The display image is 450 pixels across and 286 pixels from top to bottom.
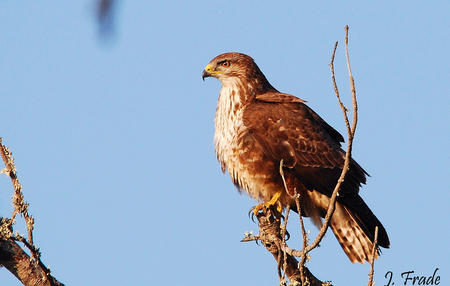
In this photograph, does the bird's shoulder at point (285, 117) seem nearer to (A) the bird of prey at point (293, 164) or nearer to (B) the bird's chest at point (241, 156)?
(A) the bird of prey at point (293, 164)

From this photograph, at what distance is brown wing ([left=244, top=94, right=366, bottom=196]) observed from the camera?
6113 millimetres

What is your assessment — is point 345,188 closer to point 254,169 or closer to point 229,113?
Result: point 254,169

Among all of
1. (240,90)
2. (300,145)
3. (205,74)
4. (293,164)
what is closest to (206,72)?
(205,74)

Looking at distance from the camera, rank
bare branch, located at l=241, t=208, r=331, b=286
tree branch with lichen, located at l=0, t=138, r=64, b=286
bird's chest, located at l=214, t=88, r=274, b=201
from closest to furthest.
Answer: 1. tree branch with lichen, located at l=0, t=138, r=64, b=286
2. bare branch, located at l=241, t=208, r=331, b=286
3. bird's chest, located at l=214, t=88, r=274, b=201

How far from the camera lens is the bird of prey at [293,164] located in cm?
608

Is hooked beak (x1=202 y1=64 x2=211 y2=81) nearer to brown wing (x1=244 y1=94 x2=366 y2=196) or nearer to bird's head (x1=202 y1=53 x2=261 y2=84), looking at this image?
bird's head (x1=202 y1=53 x2=261 y2=84)

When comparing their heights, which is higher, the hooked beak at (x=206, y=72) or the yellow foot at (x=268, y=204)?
the hooked beak at (x=206, y=72)

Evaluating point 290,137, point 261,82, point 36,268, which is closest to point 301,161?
point 290,137

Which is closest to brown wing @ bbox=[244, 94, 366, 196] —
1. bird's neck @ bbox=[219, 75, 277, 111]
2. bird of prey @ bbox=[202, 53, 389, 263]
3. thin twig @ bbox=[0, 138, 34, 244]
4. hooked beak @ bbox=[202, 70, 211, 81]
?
bird of prey @ bbox=[202, 53, 389, 263]

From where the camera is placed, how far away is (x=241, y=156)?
611cm

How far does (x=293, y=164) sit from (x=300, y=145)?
0.74 ft

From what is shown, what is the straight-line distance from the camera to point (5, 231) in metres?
3.71

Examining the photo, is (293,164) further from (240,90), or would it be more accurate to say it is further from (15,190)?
(15,190)

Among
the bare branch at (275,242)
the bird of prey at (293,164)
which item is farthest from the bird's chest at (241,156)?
the bare branch at (275,242)
